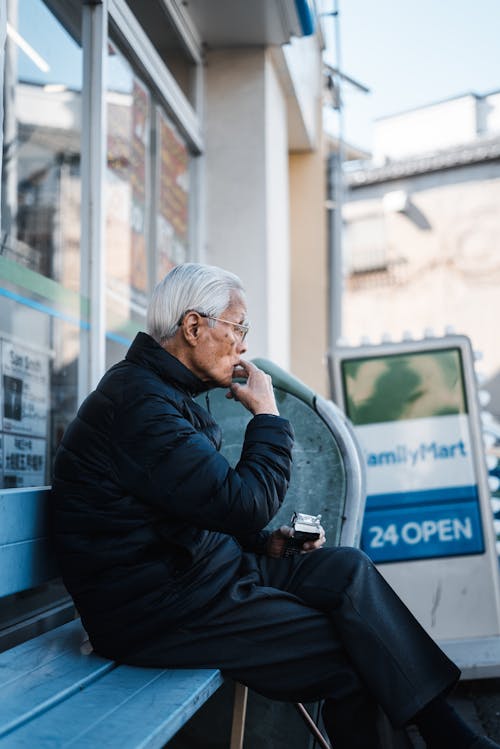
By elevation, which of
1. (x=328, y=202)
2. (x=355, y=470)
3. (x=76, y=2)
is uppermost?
(x=328, y=202)

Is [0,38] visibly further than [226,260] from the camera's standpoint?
No

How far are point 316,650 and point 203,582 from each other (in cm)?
31

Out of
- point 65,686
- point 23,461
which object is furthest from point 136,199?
point 65,686

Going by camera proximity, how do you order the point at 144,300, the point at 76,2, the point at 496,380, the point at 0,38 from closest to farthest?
the point at 0,38, the point at 76,2, the point at 144,300, the point at 496,380

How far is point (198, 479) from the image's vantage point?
1911mm

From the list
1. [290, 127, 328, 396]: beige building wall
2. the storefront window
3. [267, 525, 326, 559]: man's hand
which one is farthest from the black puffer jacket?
[290, 127, 328, 396]: beige building wall

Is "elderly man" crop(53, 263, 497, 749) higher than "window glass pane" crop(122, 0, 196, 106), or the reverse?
"window glass pane" crop(122, 0, 196, 106)

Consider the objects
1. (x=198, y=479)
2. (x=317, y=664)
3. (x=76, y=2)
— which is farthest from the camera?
(x=76, y=2)

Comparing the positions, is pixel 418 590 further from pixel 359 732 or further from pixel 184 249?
pixel 184 249

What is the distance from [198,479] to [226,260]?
3683 millimetres

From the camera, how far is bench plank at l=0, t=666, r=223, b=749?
4.76ft

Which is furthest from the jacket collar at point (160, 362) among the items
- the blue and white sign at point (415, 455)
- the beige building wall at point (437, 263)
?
the beige building wall at point (437, 263)

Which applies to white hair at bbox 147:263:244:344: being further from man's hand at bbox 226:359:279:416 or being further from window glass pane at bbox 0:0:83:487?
window glass pane at bbox 0:0:83:487

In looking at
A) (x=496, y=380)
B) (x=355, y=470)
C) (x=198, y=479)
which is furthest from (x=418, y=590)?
(x=496, y=380)
